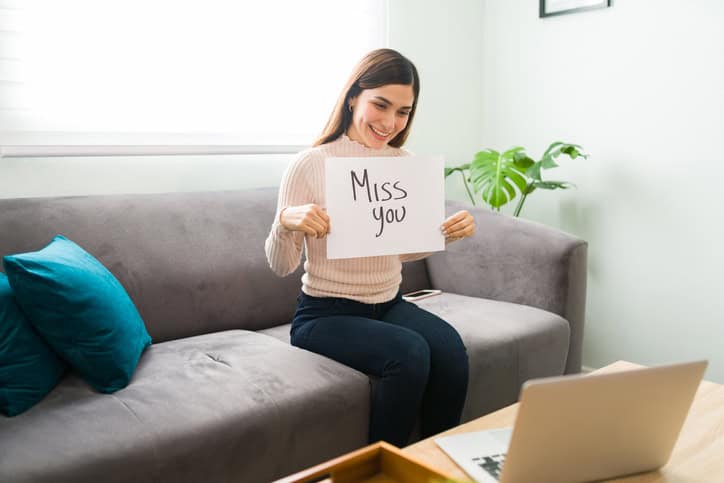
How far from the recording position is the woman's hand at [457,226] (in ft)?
5.21

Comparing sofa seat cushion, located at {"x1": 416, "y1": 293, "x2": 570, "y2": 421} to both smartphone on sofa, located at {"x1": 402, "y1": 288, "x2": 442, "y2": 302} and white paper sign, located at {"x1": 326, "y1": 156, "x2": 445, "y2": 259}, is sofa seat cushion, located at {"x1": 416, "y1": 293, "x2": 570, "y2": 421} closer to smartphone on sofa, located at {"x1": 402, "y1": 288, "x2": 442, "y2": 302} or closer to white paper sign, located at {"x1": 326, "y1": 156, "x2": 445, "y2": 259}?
smartphone on sofa, located at {"x1": 402, "y1": 288, "x2": 442, "y2": 302}

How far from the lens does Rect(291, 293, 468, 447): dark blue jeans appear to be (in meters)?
1.42

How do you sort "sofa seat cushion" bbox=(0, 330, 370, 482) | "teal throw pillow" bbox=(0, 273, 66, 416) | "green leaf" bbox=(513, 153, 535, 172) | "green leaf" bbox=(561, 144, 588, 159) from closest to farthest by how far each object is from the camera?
"sofa seat cushion" bbox=(0, 330, 370, 482) → "teal throw pillow" bbox=(0, 273, 66, 416) → "green leaf" bbox=(561, 144, 588, 159) → "green leaf" bbox=(513, 153, 535, 172)

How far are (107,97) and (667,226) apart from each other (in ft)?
6.34

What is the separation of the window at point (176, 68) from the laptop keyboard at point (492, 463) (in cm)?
145

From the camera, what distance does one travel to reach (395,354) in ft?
4.64

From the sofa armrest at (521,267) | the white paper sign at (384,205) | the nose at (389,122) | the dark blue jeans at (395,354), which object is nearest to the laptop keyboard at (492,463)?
the dark blue jeans at (395,354)

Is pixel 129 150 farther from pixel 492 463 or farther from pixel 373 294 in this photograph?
pixel 492 463

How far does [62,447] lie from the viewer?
1.08 metres

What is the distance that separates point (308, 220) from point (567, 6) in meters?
1.79

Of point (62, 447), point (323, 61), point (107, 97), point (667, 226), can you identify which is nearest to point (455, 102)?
point (323, 61)

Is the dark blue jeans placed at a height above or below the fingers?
below

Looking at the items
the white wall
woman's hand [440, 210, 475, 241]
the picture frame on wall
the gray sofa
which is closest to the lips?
woman's hand [440, 210, 475, 241]

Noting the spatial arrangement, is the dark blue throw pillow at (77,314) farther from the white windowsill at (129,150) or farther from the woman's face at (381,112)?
the woman's face at (381,112)
